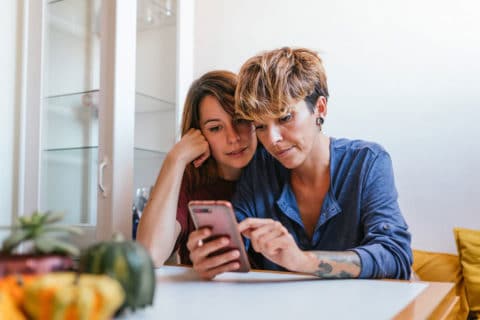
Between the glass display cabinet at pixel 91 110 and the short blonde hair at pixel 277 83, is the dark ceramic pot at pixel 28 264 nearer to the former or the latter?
the short blonde hair at pixel 277 83

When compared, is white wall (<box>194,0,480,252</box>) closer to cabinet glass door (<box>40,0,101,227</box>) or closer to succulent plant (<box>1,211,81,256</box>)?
cabinet glass door (<box>40,0,101,227</box>)

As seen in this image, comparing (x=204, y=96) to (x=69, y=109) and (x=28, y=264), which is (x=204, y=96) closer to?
(x=69, y=109)

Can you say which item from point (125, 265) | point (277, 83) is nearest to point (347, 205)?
point (277, 83)

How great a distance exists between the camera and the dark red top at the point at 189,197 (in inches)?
61.1

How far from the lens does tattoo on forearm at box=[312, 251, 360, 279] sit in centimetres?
103

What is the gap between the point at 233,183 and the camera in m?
1.68

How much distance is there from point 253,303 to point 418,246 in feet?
4.51

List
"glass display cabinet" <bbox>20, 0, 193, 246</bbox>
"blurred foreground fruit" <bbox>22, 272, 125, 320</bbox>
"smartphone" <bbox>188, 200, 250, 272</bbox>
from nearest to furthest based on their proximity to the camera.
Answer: "blurred foreground fruit" <bbox>22, 272, 125, 320</bbox>, "smartphone" <bbox>188, 200, 250, 272</bbox>, "glass display cabinet" <bbox>20, 0, 193, 246</bbox>

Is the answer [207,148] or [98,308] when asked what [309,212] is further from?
[98,308]

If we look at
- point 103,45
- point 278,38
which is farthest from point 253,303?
point 278,38

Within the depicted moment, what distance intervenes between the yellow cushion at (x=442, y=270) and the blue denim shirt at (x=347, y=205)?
546mm

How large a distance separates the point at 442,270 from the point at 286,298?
3.71ft

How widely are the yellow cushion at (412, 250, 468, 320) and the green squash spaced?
1.45 metres

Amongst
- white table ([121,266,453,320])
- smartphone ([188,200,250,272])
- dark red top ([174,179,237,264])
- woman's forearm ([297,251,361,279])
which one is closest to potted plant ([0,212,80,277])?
white table ([121,266,453,320])
